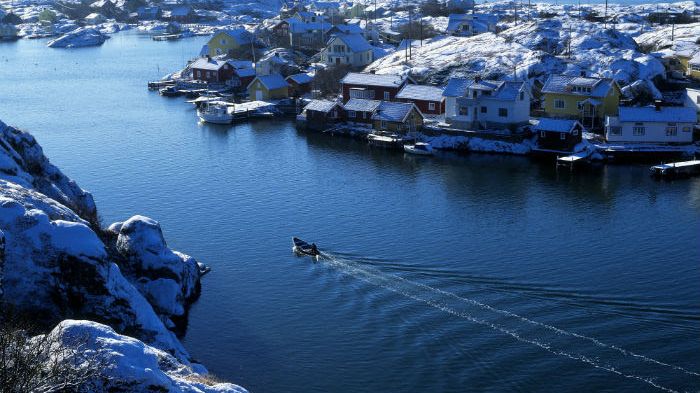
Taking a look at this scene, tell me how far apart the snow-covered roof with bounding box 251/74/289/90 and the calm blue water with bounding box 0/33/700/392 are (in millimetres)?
8688

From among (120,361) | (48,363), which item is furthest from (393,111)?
(48,363)

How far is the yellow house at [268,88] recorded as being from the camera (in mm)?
51000

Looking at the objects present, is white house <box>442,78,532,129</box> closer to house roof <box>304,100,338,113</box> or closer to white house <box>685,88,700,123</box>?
house roof <box>304,100,338,113</box>

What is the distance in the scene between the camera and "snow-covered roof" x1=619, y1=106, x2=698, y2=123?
120 ft

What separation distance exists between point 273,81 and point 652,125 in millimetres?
23955

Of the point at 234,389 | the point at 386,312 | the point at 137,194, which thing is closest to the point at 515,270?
the point at 386,312

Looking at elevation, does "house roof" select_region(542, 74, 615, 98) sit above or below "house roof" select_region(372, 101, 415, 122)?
above

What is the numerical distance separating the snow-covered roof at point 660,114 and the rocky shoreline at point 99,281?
22263 millimetres

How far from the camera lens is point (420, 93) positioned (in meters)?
43.7


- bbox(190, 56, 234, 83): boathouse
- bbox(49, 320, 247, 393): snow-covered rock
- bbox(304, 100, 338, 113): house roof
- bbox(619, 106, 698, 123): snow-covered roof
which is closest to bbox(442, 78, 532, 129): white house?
bbox(619, 106, 698, 123): snow-covered roof

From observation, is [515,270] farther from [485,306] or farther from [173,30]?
[173,30]

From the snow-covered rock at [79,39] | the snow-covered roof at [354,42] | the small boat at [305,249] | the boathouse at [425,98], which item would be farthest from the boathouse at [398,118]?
the snow-covered rock at [79,39]

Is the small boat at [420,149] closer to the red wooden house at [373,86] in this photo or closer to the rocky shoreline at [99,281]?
the red wooden house at [373,86]

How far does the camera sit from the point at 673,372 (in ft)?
56.9
